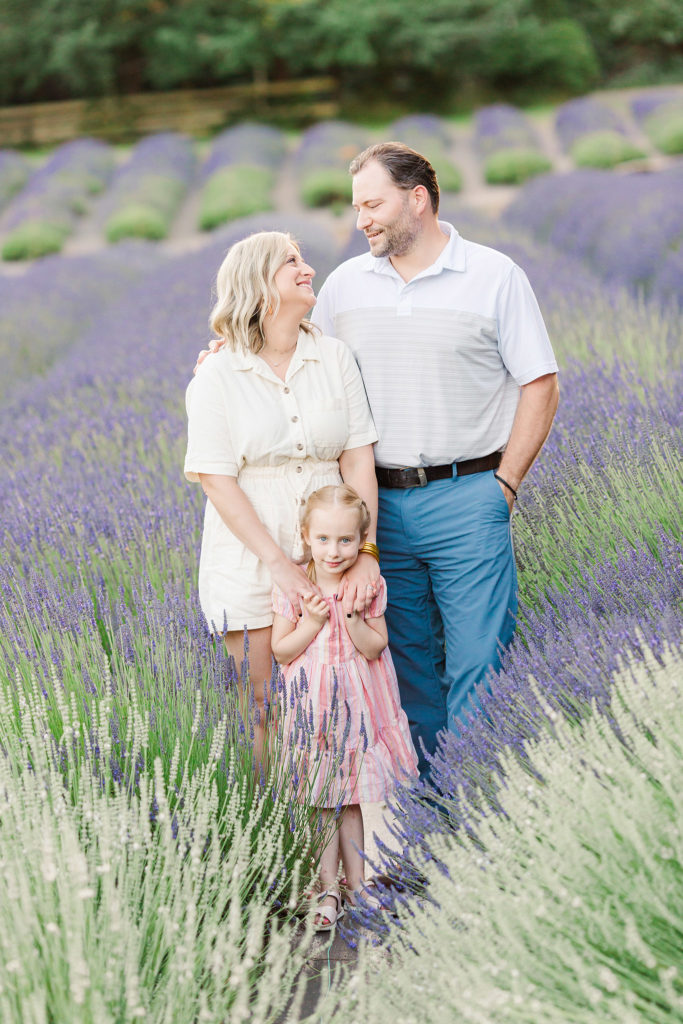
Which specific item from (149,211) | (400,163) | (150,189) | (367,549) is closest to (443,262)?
(400,163)

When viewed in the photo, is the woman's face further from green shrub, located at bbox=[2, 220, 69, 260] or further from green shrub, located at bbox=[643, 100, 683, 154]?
green shrub, located at bbox=[643, 100, 683, 154]

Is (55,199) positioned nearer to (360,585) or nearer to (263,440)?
(263,440)

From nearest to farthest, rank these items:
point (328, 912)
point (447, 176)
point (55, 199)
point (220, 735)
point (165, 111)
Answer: point (220, 735), point (328, 912), point (447, 176), point (55, 199), point (165, 111)

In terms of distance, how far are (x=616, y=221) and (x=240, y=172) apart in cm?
1161

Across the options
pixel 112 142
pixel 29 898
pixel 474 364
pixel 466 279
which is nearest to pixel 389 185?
pixel 466 279

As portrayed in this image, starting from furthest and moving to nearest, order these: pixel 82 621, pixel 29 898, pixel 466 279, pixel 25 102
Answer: pixel 25 102, pixel 466 279, pixel 82 621, pixel 29 898

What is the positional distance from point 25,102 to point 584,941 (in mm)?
33728

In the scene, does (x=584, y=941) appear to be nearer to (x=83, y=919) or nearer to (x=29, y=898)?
(x=83, y=919)

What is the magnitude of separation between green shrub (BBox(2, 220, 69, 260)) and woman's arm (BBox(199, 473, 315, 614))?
50.3 ft

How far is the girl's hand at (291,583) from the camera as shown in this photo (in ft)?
8.57

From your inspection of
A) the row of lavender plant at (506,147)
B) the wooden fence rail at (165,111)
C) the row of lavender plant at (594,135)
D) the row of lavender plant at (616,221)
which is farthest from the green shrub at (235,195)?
the wooden fence rail at (165,111)

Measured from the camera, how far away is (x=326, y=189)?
18.2 metres

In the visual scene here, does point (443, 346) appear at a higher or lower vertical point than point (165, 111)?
lower

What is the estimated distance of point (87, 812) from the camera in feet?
6.31
